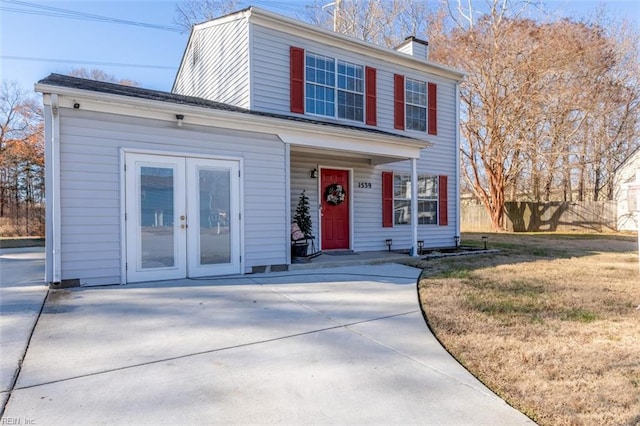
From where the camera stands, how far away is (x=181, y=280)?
5.59 metres

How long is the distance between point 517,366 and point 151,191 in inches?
202

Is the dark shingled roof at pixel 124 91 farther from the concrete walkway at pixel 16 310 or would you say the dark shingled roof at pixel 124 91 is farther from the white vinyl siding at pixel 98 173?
the concrete walkway at pixel 16 310

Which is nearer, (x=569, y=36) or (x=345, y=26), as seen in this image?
(x=569, y=36)

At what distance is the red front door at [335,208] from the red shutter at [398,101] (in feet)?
6.71

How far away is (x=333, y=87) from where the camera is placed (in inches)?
344

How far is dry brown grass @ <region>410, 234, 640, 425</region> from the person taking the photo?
2.26m

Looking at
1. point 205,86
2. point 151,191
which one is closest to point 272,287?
point 151,191

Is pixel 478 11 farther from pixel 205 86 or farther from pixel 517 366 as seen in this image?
pixel 517 366

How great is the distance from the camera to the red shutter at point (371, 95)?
29.9 feet

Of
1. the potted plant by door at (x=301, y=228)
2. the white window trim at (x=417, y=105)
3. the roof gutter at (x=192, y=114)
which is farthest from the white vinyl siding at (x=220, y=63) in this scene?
the white window trim at (x=417, y=105)

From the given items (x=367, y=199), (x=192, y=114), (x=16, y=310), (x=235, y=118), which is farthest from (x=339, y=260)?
(x=16, y=310)

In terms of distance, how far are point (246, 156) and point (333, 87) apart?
11.7 ft

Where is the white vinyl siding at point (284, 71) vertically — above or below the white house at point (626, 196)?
above

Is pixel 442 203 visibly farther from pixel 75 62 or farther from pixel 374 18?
pixel 75 62
